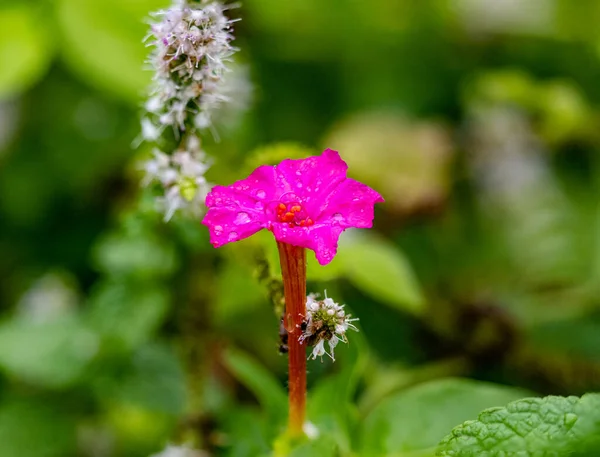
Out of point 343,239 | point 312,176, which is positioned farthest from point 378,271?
point 312,176

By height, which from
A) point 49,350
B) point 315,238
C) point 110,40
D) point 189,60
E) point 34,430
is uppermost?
point 110,40

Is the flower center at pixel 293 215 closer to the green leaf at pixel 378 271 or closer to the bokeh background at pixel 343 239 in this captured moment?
the bokeh background at pixel 343 239

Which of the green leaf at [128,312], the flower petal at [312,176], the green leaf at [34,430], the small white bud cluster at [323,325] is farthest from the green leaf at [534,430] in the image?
the green leaf at [34,430]

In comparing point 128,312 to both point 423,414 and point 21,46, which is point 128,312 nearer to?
point 423,414

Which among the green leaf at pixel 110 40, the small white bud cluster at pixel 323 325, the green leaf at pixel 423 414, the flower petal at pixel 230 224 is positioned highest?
the green leaf at pixel 110 40

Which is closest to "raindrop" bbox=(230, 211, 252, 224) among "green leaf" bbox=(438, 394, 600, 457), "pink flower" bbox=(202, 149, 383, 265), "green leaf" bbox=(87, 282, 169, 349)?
"pink flower" bbox=(202, 149, 383, 265)

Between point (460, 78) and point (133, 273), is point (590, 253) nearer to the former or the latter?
point (460, 78)

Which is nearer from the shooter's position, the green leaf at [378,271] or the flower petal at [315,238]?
the flower petal at [315,238]
